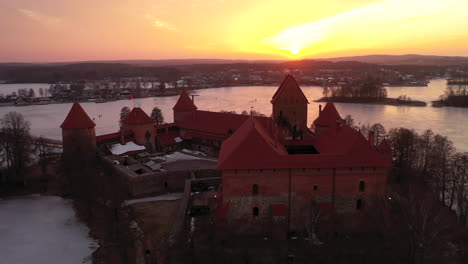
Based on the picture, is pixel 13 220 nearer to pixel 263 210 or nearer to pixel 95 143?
pixel 95 143

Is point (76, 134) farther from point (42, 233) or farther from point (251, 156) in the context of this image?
point (251, 156)

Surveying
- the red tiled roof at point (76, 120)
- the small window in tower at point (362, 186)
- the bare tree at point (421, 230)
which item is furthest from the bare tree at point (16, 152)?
the bare tree at point (421, 230)

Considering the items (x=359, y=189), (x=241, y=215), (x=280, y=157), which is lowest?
(x=241, y=215)

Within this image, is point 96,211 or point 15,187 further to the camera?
point 15,187

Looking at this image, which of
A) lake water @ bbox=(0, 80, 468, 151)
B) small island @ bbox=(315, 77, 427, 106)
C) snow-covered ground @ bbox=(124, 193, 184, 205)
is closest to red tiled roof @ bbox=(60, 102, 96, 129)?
snow-covered ground @ bbox=(124, 193, 184, 205)

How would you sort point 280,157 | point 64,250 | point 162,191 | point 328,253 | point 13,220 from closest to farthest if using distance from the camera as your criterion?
point 328,253
point 280,157
point 64,250
point 13,220
point 162,191

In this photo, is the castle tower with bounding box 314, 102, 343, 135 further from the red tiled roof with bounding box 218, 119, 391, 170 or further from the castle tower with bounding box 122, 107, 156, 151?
the castle tower with bounding box 122, 107, 156, 151

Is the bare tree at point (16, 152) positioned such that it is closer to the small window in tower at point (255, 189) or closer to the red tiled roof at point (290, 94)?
the small window in tower at point (255, 189)

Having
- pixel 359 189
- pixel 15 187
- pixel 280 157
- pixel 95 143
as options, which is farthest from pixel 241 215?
pixel 15 187
